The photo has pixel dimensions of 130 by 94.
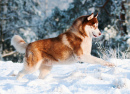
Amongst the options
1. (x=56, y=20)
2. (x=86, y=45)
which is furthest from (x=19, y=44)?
(x=56, y=20)

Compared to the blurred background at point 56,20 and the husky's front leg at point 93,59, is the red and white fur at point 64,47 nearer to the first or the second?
the husky's front leg at point 93,59

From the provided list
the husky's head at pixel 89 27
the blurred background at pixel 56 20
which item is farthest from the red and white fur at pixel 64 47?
the blurred background at pixel 56 20

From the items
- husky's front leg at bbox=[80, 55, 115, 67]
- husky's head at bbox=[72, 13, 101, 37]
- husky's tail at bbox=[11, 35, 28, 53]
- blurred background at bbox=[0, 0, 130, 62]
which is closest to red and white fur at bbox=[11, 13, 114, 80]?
husky's head at bbox=[72, 13, 101, 37]

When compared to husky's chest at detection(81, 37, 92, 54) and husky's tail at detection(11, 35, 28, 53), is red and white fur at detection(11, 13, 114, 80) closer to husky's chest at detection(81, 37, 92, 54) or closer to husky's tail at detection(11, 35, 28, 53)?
husky's chest at detection(81, 37, 92, 54)

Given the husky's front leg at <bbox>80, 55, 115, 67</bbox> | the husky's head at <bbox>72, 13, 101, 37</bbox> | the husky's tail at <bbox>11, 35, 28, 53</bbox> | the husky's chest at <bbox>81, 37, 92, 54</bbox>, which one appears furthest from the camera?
the husky's tail at <bbox>11, 35, 28, 53</bbox>

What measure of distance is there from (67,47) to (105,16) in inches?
370

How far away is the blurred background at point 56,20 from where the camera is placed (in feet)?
40.3

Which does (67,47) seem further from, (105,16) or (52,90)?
(105,16)

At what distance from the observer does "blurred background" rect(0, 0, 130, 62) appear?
1229cm

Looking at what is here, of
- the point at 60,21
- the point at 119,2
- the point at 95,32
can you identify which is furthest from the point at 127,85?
the point at 60,21

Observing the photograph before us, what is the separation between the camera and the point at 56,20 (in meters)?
13.9

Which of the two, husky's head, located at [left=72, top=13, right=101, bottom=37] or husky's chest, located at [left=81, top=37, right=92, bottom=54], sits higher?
husky's head, located at [left=72, top=13, right=101, bottom=37]

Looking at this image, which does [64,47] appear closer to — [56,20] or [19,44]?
[19,44]

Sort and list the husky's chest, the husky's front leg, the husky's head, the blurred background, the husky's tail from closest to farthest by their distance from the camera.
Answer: the husky's front leg < the husky's chest < the husky's head < the husky's tail < the blurred background
